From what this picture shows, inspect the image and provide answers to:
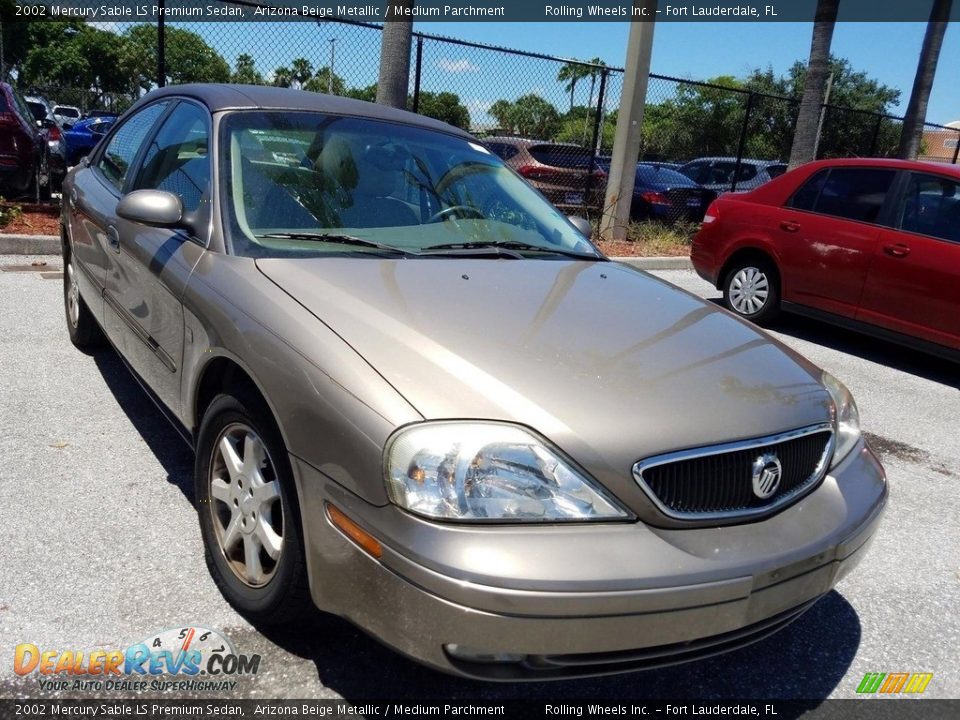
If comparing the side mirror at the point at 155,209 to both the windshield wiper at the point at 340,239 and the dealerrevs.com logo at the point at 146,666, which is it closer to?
the windshield wiper at the point at 340,239

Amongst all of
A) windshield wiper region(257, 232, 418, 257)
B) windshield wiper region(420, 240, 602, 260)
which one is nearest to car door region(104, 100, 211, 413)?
windshield wiper region(257, 232, 418, 257)

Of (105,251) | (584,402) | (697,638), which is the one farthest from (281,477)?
(105,251)

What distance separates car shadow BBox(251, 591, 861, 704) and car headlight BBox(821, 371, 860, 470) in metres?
0.65

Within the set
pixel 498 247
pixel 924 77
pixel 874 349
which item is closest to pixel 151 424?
pixel 498 247

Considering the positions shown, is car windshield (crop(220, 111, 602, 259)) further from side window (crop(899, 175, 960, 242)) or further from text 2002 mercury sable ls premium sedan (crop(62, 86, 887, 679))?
side window (crop(899, 175, 960, 242))

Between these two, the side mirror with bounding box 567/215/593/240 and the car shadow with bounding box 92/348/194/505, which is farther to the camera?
the side mirror with bounding box 567/215/593/240

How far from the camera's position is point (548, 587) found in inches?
67.2

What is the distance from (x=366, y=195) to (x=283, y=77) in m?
10.2

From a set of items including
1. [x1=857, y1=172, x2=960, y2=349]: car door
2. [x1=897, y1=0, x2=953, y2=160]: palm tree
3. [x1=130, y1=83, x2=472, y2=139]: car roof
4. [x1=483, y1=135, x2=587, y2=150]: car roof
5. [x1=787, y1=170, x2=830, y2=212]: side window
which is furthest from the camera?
[x1=897, y1=0, x2=953, y2=160]: palm tree

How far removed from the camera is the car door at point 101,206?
3.74 m

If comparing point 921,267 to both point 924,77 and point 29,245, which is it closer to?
point 29,245

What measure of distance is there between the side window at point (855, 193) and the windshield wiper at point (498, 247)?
4116 mm

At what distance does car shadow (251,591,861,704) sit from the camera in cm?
222

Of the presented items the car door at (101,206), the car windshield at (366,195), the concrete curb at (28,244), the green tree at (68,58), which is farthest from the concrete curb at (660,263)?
the green tree at (68,58)
